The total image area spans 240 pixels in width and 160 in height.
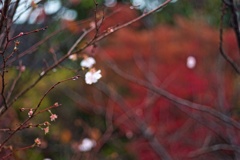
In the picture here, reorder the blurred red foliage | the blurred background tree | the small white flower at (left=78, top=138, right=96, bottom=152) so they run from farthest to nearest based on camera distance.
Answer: the blurred red foliage
the blurred background tree
the small white flower at (left=78, top=138, right=96, bottom=152)

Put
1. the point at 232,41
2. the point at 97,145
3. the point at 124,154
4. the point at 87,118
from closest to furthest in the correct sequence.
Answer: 1. the point at 97,145
2. the point at 232,41
3. the point at 124,154
4. the point at 87,118

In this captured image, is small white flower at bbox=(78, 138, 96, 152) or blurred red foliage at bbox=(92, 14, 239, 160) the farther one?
blurred red foliage at bbox=(92, 14, 239, 160)

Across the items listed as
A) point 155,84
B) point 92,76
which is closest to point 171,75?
point 155,84

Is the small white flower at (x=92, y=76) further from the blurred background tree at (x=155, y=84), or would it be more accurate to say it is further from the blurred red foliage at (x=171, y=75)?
the blurred red foliage at (x=171, y=75)

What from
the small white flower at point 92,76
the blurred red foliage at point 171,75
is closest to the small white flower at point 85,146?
the blurred red foliage at point 171,75

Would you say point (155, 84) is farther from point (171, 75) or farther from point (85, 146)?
point (85, 146)

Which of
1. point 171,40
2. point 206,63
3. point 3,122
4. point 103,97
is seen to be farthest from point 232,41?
point 3,122

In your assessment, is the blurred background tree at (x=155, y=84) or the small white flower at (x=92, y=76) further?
the blurred background tree at (x=155, y=84)

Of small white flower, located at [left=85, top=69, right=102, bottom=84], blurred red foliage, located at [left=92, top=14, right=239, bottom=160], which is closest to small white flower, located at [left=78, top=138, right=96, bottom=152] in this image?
blurred red foliage, located at [left=92, top=14, right=239, bottom=160]

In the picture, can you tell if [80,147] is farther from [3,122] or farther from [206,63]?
[206,63]

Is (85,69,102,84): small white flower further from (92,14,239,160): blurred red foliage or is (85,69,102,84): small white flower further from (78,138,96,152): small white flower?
(92,14,239,160): blurred red foliage

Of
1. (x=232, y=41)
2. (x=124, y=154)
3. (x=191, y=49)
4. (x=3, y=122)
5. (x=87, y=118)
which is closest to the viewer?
(x=3, y=122)
